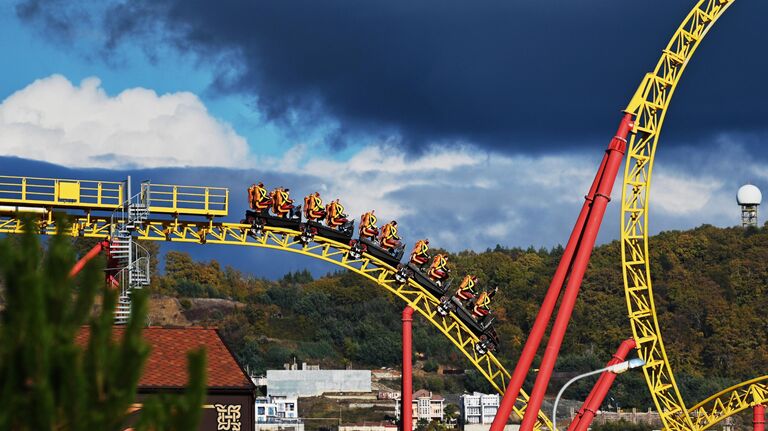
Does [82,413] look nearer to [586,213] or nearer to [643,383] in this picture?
[586,213]

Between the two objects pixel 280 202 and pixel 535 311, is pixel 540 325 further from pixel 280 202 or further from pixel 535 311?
pixel 535 311

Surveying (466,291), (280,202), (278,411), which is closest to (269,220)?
(280,202)

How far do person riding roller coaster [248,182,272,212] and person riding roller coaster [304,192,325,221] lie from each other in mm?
1267

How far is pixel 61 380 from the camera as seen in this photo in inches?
567

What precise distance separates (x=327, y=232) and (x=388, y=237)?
6.71ft

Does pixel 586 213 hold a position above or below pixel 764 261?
below

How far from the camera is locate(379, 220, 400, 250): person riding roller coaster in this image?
4869 cm

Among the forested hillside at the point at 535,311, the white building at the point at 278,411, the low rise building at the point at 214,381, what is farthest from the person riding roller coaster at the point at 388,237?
the forested hillside at the point at 535,311

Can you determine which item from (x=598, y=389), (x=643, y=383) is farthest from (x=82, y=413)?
(x=643, y=383)

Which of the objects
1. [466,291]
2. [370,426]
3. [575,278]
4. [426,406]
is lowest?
[370,426]

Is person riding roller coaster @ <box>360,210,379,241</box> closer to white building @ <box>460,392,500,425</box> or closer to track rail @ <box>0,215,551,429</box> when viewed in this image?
track rail @ <box>0,215,551,429</box>

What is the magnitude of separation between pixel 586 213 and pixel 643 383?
319 feet

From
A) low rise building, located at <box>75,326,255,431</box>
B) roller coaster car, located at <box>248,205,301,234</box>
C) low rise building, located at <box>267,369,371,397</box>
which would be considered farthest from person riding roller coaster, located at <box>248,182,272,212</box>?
low rise building, located at <box>267,369,371,397</box>

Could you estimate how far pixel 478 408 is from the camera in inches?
5133
